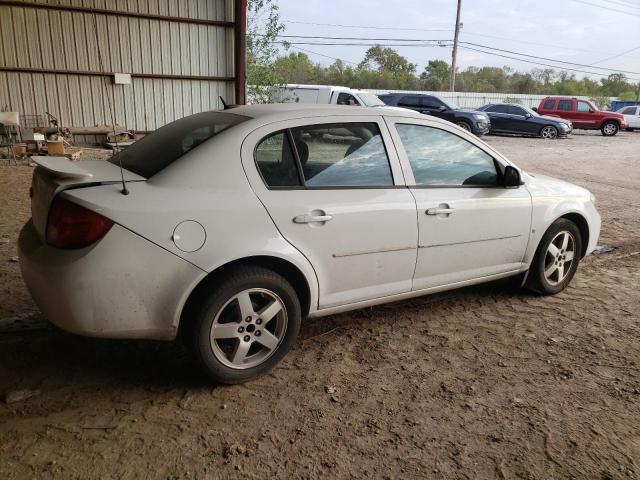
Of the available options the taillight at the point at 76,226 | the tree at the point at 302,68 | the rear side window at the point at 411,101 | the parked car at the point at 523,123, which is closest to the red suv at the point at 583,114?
the parked car at the point at 523,123

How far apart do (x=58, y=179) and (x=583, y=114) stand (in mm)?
27924

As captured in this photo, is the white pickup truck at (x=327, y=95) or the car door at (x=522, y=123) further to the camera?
the car door at (x=522, y=123)

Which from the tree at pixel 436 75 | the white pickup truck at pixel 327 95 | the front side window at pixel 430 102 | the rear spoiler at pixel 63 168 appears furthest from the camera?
the tree at pixel 436 75

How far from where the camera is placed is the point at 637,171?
13.5 meters

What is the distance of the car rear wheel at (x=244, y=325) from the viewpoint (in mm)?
2846

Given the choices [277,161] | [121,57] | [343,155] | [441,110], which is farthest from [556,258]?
[441,110]

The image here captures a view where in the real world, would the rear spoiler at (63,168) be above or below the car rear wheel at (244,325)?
above

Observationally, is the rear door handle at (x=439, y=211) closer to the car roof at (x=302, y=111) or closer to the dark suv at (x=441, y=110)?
the car roof at (x=302, y=111)

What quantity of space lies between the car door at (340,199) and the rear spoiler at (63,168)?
0.87 meters

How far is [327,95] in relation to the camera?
18781mm

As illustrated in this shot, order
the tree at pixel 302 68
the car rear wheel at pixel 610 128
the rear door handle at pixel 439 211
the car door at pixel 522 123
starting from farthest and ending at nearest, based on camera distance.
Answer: the tree at pixel 302 68
the car rear wheel at pixel 610 128
the car door at pixel 522 123
the rear door handle at pixel 439 211

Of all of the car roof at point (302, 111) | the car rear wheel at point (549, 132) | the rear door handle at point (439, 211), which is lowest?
the car rear wheel at point (549, 132)

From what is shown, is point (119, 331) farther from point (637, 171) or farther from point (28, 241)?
point (637, 171)

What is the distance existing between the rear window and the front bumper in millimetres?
525
